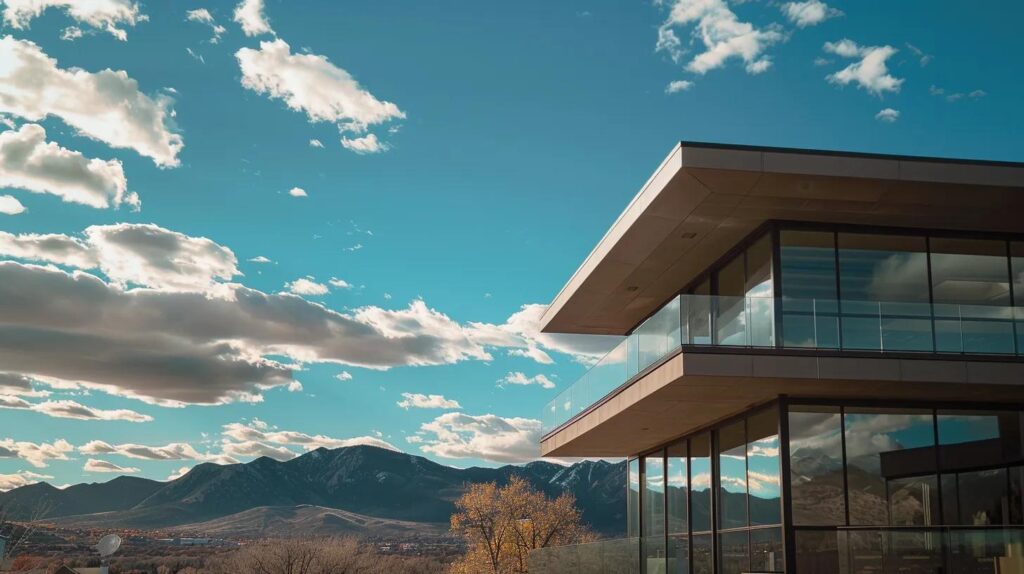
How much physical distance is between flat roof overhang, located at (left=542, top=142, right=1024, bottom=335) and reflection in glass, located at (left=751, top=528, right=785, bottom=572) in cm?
572

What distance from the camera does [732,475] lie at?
20.4 meters

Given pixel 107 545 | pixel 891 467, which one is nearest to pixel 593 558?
pixel 891 467

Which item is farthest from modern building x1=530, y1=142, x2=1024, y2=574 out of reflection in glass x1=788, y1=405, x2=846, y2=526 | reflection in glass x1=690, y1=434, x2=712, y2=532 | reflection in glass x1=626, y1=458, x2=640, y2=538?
reflection in glass x1=626, y1=458, x2=640, y2=538

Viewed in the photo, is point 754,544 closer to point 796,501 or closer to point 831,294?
point 796,501

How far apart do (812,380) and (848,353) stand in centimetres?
80

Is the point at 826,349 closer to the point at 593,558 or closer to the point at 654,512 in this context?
the point at 654,512

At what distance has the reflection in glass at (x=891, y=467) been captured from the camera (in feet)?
58.6

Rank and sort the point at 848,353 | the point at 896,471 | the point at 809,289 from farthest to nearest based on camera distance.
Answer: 1. the point at 809,289
2. the point at 896,471
3. the point at 848,353

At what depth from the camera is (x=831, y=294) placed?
61.0 ft

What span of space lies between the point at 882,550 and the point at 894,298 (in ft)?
15.3

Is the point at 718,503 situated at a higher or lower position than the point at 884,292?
lower

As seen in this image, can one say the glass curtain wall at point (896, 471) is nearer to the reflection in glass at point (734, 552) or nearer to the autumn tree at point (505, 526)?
the reflection in glass at point (734, 552)

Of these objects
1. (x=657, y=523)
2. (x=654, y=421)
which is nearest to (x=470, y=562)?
(x=657, y=523)

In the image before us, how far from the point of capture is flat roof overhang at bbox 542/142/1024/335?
17.0m
